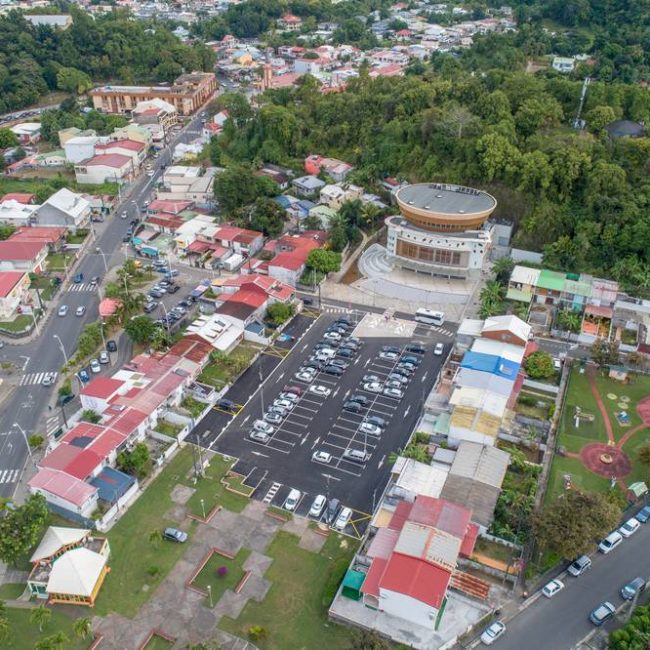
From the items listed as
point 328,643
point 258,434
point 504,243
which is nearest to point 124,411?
point 258,434

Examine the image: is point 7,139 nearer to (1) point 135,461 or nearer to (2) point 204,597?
(1) point 135,461

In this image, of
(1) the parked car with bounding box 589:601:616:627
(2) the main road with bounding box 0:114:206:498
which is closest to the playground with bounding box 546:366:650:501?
(1) the parked car with bounding box 589:601:616:627

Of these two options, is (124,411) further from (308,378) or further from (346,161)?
(346,161)

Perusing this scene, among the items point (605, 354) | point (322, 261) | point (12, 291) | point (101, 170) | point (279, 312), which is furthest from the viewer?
point (101, 170)

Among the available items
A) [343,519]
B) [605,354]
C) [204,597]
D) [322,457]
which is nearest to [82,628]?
[204,597]

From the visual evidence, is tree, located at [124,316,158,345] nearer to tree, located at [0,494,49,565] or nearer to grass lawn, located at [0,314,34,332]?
grass lawn, located at [0,314,34,332]
